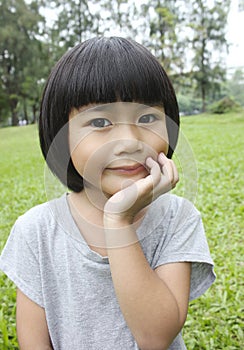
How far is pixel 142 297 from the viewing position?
0.71m

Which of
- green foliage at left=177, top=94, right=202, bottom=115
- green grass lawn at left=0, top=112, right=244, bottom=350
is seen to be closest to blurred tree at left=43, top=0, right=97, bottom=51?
green foliage at left=177, top=94, right=202, bottom=115

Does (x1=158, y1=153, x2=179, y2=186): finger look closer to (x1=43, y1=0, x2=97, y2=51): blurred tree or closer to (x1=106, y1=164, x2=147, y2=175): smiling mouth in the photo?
(x1=106, y1=164, x2=147, y2=175): smiling mouth

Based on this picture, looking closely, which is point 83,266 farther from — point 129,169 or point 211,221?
point 211,221

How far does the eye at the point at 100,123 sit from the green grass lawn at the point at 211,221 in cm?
12

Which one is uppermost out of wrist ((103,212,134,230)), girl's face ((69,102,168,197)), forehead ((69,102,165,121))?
forehead ((69,102,165,121))

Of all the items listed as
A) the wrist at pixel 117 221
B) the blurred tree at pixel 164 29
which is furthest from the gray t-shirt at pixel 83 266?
the blurred tree at pixel 164 29

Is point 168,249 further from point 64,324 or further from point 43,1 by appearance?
point 43,1

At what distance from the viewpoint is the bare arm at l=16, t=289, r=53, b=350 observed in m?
0.88

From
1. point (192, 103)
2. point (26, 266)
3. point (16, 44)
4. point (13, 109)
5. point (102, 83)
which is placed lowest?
point (192, 103)

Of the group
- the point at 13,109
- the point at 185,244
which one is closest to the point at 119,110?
the point at 185,244

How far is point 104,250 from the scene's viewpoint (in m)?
0.86

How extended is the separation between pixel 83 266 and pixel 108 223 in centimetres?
18

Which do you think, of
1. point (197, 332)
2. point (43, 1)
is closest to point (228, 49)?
point (43, 1)

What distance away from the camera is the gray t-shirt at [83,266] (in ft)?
2.76
